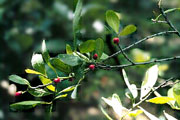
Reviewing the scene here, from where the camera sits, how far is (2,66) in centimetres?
142

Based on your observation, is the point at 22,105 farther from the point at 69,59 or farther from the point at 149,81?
the point at 149,81

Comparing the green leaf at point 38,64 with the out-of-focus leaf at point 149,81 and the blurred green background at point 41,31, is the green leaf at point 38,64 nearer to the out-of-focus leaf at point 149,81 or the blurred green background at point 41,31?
the out-of-focus leaf at point 149,81

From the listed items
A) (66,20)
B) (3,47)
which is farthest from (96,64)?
(3,47)

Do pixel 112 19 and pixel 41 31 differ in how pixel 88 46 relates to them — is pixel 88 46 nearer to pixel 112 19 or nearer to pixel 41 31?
pixel 112 19

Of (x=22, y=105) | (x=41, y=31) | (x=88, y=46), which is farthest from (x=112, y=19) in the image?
(x=41, y=31)

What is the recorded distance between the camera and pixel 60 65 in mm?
455

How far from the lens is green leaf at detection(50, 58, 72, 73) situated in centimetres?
45

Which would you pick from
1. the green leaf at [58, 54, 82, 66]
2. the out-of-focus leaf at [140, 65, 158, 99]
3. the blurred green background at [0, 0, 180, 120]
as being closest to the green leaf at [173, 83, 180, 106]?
the out-of-focus leaf at [140, 65, 158, 99]

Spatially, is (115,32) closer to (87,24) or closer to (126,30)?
(126,30)

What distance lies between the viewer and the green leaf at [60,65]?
45cm

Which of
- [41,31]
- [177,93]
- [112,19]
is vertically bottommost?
[177,93]

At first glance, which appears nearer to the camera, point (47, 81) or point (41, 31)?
point (47, 81)

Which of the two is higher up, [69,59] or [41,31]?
[41,31]

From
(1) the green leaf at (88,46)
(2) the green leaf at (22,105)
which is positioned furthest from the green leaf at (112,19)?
(2) the green leaf at (22,105)
